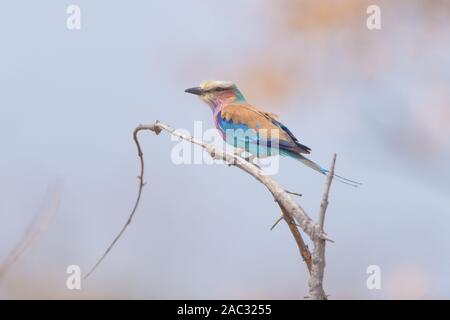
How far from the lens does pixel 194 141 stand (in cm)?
142

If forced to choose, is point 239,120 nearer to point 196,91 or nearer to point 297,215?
point 196,91

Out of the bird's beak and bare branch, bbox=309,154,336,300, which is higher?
the bird's beak

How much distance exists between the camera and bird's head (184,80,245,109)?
2143mm

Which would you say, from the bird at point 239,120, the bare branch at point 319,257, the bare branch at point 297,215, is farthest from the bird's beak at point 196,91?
the bare branch at point 319,257

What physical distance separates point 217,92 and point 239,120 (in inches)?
5.0

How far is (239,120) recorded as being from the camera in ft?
7.11

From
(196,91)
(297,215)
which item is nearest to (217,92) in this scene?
(196,91)

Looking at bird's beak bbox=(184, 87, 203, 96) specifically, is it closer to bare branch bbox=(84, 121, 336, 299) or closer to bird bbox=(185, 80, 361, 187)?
bird bbox=(185, 80, 361, 187)

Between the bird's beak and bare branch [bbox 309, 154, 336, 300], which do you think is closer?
bare branch [bbox 309, 154, 336, 300]

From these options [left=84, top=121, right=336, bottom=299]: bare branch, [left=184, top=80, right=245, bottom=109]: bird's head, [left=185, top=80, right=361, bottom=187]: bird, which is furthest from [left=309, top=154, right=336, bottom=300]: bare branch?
[left=184, top=80, right=245, bottom=109]: bird's head

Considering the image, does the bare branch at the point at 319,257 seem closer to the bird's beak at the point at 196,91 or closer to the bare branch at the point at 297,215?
the bare branch at the point at 297,215

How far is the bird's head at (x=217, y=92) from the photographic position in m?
2.14

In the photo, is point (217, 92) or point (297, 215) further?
point (217, 92)
